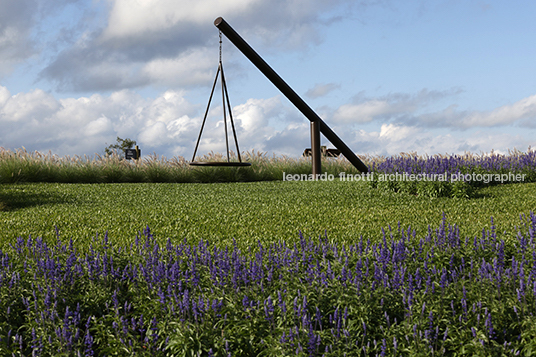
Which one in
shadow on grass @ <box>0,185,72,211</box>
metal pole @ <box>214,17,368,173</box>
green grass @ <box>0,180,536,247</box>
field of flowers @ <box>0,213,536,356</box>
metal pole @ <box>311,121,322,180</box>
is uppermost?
metal pole @ <box>214,17,368,173</box>

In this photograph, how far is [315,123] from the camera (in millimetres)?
13352

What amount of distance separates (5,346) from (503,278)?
398 cm

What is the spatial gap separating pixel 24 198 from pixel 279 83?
7715mm

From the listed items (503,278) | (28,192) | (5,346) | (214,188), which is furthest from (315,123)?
(5,346)

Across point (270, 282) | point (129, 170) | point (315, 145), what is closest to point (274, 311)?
point (270, 282)

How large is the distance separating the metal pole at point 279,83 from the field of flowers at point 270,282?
13.5 feet

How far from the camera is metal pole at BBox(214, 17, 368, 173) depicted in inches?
438

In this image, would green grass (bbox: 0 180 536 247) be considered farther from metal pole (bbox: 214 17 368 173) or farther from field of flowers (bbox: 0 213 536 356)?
field of flowers (bbox: 0 213 536 356)

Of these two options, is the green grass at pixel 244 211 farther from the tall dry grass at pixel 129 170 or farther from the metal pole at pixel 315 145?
the tall dry grass at pixel 129 170

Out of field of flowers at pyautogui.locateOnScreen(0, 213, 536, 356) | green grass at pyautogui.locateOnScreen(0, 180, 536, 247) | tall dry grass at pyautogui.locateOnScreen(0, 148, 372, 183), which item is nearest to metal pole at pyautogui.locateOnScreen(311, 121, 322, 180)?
green grass at pyautogui.locateOnScreen(0, 180, 536, 247)

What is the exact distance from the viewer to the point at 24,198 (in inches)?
448

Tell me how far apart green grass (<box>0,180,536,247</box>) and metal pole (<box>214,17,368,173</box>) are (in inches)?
58.4

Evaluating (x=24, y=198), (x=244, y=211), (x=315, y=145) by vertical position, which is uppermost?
(x=315, y=145)

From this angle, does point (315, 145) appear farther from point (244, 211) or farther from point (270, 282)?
point (270, 282)
